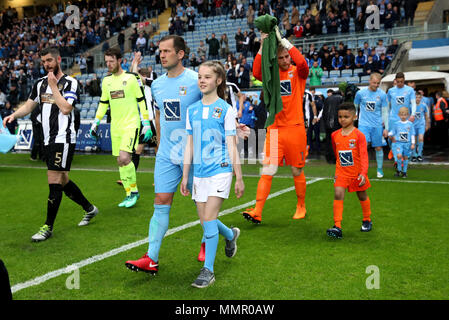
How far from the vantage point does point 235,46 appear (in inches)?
912

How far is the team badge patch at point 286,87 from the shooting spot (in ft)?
19.4

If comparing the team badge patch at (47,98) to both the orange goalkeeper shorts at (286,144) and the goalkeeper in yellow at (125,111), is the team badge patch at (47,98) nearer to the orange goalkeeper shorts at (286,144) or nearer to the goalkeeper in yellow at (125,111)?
the goalkeeper in yellow at (125,111)

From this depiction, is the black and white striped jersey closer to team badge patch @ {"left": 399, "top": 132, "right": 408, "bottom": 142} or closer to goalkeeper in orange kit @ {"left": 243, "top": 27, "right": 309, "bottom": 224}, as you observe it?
goalkeeper in orange kit @ {"left": 243, "top": 27, "right": 309, "bottom": 224}

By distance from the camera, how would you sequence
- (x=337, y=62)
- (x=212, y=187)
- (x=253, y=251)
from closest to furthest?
(x=212, y=187)
(x=253, y=251)
(x=337, y=62)

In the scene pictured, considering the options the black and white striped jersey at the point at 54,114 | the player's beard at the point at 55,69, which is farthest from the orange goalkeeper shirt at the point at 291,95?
the player's beard at the point at 55,69

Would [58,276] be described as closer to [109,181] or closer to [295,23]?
[109,181]

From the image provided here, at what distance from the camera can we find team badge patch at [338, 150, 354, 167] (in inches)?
213

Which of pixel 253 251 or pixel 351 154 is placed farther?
pixel 351 154

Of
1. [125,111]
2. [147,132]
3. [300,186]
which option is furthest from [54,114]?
[300,186]

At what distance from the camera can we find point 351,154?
5414 millimetres

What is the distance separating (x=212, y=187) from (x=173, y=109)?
91cm

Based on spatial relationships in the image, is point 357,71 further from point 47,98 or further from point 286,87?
point 47,98

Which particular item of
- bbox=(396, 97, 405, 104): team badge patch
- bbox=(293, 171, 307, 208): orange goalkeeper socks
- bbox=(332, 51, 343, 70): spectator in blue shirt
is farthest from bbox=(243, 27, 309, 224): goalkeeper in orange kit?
bbox=(332, 51, 343, 70): spectator in blue shirt

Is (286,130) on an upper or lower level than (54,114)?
lower
